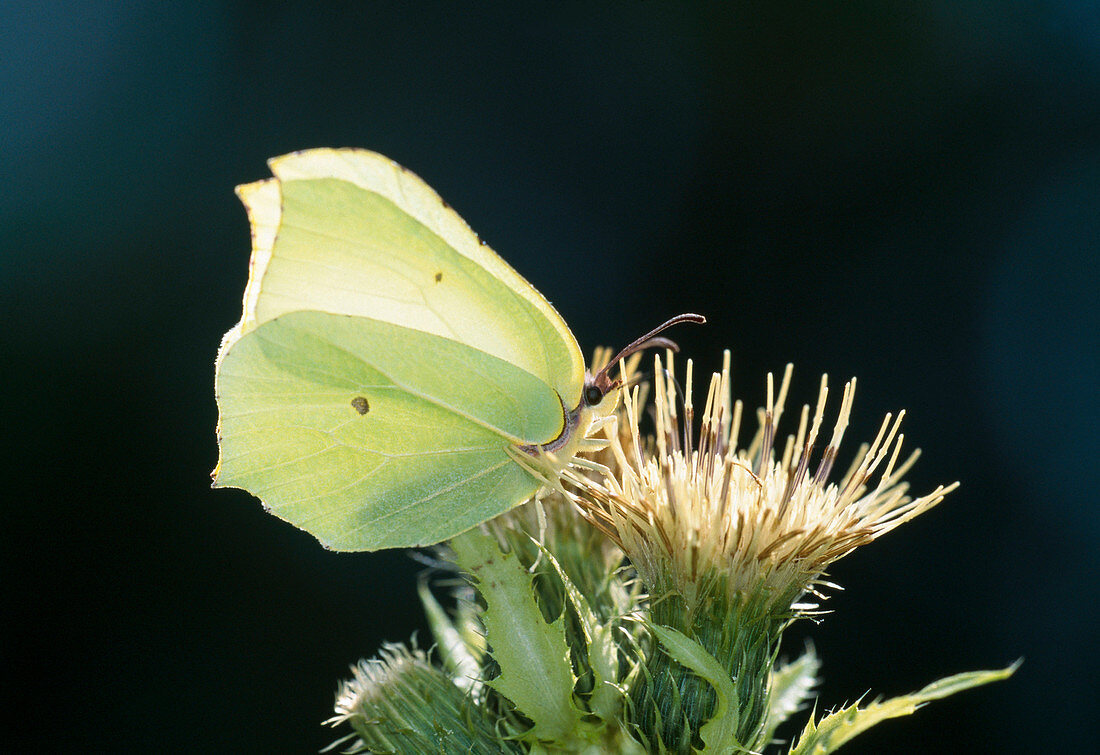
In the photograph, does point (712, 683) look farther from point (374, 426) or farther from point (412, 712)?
point (374, 426)

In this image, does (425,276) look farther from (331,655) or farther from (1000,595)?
(1000,595)

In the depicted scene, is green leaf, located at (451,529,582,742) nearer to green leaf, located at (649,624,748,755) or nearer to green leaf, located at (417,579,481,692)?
green leaf, located at (649,624,748,755)

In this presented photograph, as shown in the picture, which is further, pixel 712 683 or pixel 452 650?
pixel 452 650

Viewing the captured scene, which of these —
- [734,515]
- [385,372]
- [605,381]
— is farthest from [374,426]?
[734,515]

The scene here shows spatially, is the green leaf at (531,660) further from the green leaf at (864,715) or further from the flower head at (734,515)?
the green leaf at (864,715)

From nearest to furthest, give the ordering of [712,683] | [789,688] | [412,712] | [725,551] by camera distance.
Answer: [712,683]
[725,551]
[412,712]
[789,688]

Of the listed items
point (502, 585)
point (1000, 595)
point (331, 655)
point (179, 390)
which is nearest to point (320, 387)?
point (502, 585)

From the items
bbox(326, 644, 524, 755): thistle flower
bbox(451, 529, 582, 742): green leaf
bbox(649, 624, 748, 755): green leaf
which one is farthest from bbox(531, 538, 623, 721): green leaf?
bbox(326, 644, 524, 755): thistle flower

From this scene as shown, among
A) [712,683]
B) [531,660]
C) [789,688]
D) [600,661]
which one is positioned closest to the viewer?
[712,683]
